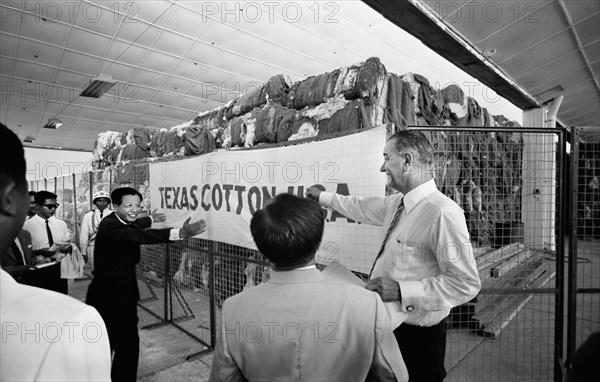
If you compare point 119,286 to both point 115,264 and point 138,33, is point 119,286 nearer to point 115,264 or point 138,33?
point 115,264

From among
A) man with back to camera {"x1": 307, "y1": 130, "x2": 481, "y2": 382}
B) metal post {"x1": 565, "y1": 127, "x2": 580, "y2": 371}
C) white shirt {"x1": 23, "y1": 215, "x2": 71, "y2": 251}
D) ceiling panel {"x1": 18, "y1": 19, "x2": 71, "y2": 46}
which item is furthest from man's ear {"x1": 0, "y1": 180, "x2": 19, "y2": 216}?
ceiling panel {"x1": 18, "y1": 19, "x2": 71, "y2": 46}

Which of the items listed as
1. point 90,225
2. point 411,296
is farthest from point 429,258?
point 90,225

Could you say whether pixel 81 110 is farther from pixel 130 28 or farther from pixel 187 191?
pixel 187 191

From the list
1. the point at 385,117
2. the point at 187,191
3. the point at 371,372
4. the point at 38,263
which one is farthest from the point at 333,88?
the point at 38,263

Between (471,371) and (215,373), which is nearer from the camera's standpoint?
(215,373)

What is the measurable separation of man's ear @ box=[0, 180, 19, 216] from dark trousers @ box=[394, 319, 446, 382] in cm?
160

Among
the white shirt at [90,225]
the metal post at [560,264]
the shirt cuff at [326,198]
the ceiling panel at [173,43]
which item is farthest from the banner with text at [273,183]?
the ceiling panel at [173,43]

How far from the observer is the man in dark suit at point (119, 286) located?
248 cm

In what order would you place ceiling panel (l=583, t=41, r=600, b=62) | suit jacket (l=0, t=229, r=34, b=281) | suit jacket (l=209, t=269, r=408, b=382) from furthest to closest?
ceiling panel (l=583, t=41, r=600, b=62) < suit jacket (l=0, t=229, r=34, b=281) < suit jacket (l=209, t=269, r=408, b=382)

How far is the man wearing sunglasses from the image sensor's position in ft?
12.2

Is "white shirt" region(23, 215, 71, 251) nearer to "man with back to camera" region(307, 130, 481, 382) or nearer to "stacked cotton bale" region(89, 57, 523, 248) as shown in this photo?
"stacked cotton bale" region(89, 57, 523, 248)

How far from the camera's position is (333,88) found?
318 cm

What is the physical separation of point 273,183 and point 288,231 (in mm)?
1772

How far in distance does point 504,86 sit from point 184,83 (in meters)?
8.75
